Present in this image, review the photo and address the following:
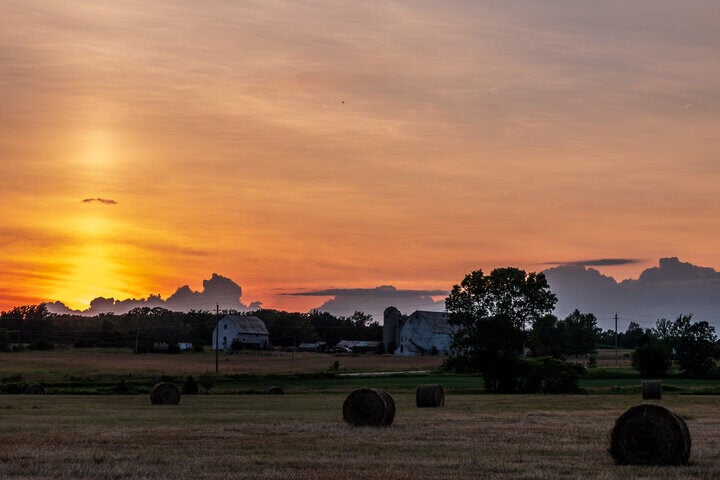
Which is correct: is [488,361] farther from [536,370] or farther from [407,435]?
[407,435]

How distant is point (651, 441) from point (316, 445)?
935cm

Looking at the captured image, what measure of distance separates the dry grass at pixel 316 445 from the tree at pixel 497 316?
1253 inches

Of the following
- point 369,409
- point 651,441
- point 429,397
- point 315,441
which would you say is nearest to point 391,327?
point 429,397

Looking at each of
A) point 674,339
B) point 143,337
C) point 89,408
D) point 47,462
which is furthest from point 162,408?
point 143,337

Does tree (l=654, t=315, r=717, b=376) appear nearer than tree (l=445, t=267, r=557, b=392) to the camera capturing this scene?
No

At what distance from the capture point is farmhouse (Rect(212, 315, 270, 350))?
7165 inches

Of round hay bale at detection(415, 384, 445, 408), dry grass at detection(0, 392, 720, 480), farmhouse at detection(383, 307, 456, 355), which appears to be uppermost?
farmhouse at detection(383, 307, 456, 355)

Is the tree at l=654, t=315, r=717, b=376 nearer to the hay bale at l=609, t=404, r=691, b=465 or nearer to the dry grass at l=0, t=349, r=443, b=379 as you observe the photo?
the dry grass at l=0, t=349, r=443, b=379

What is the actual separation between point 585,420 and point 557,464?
656 inches

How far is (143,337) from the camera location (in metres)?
189

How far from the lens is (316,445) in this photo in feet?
93.5

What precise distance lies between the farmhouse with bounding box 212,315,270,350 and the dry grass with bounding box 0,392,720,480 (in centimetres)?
13564

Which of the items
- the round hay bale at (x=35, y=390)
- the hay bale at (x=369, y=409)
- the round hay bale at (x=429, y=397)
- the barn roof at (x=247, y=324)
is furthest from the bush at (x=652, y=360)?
the barn roof at (x=247, y=324)

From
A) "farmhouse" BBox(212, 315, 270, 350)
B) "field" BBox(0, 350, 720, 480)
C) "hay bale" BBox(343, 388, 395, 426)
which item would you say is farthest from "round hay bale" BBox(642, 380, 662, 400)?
"farmhouse" BBox(212, 315, 270, 350)
